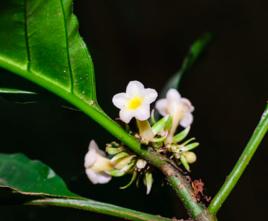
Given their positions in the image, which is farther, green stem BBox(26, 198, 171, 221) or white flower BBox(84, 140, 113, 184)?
white flower BBox(84, 140, 113, 184)

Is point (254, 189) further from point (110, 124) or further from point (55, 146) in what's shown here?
point (110, 124)

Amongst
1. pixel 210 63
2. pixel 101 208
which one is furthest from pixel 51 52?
pixel 210 63

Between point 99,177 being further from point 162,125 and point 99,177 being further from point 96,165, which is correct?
point 162,125

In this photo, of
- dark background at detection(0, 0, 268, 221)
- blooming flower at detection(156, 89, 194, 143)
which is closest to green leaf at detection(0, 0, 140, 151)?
blooming flower at detection(156, 89, 194, 143)

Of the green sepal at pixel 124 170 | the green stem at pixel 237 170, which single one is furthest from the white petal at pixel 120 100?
the green stem at pixel 237 170

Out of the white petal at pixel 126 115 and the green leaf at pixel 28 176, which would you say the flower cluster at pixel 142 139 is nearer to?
the white petal at pixel 126 115

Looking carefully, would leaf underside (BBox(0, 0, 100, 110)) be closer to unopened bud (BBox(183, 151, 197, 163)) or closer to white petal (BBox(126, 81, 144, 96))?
white petal (BBox(126, 81, 144, 96))
